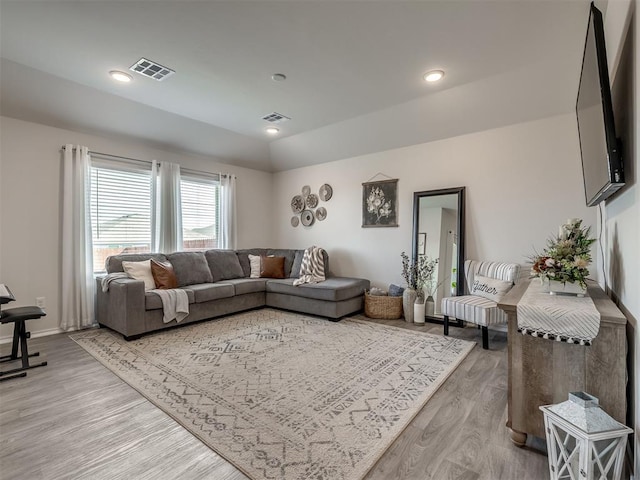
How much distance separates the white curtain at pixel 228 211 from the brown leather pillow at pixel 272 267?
2.55 ft

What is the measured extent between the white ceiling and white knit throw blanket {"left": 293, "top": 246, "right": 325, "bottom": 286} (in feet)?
6.45

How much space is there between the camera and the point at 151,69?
295cm

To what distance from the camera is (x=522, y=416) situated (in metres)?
1.62

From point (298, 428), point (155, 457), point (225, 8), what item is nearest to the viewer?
point (155, 457)

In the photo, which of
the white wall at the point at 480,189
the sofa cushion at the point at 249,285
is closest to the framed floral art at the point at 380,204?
the white wall at the point at 480,189

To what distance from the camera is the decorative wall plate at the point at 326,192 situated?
5.40 m

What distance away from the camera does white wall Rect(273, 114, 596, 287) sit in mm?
3342

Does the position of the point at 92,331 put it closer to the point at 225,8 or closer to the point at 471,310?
the point at 225,8

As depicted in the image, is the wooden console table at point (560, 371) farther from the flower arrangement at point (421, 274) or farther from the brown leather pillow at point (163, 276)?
the brown leather pillow at point (163, 276)

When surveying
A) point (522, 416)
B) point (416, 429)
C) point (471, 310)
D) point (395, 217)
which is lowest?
point (416, 429)

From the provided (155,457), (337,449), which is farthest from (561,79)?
(155,457)

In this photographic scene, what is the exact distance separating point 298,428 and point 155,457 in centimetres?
77

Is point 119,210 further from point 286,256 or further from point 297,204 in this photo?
point 297,204

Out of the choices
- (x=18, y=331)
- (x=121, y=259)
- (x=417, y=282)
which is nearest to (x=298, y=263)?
(x=417, y=282)
